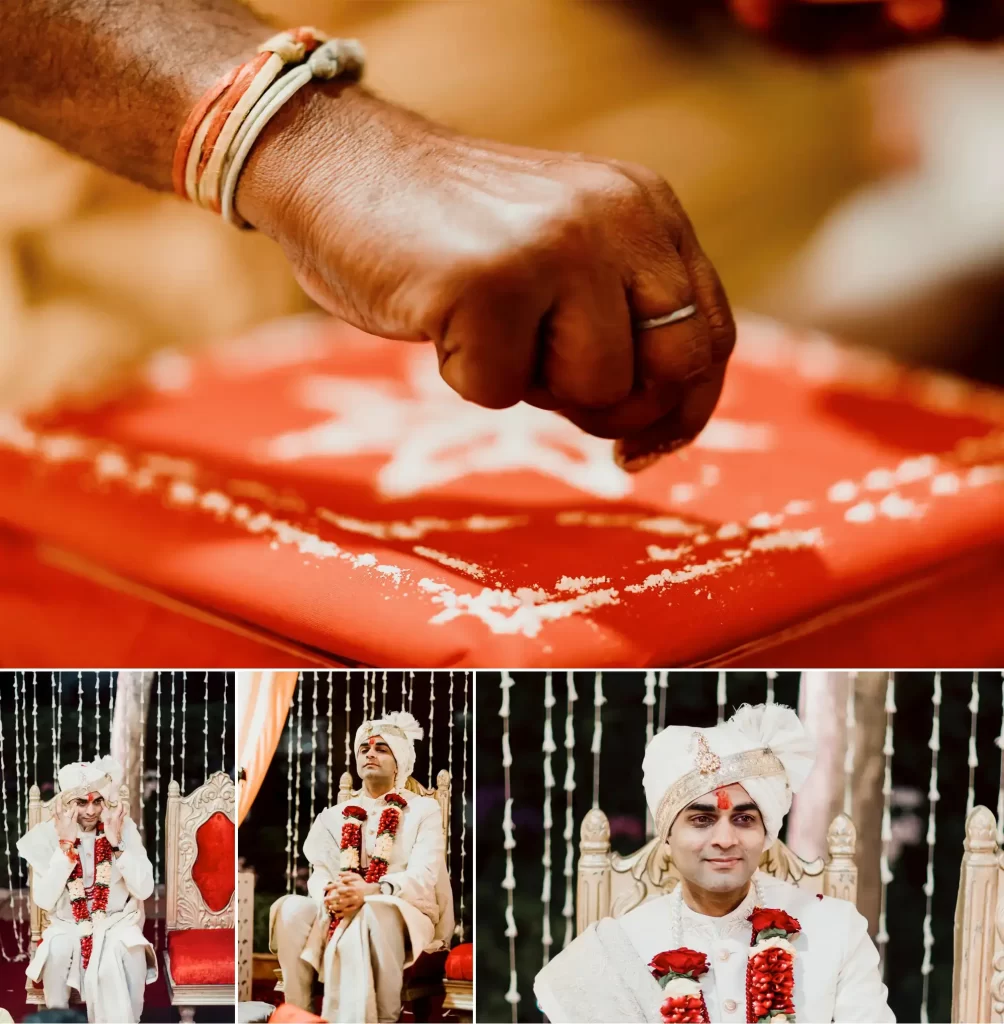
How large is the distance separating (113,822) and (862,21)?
1533mm

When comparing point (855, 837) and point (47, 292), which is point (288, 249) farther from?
point (855, 837)

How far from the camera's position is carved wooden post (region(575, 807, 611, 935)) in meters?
1.60

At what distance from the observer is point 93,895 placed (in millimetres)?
1648

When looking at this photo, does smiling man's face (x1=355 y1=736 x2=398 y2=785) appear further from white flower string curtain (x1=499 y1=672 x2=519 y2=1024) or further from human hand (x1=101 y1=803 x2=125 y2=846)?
human hand (x1=101 y1=803 x2=125 y2=846)

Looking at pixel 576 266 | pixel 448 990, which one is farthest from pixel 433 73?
pixel 448 990

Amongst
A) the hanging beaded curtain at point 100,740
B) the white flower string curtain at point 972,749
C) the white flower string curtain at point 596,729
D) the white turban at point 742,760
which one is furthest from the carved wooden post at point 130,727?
the white flower string curtain at point 972,749

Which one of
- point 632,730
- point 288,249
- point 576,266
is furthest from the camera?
point 632,730

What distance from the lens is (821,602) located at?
4.85 feet

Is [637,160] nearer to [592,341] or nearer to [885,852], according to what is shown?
[592,341]

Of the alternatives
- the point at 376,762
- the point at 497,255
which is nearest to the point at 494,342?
the point at 497,255

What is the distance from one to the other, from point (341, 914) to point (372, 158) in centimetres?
100

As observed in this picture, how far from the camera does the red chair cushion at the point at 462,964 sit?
161cm

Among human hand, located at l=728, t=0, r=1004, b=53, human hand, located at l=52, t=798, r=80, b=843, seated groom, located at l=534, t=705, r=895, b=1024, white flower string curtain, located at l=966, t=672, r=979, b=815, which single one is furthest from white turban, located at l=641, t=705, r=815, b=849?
human hand, located at l=728, t=0, r=1004, b=53

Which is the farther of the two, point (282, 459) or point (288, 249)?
point (282, 459)
